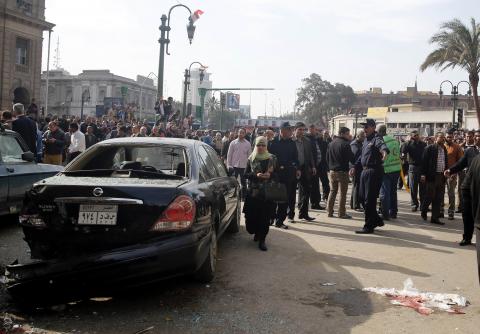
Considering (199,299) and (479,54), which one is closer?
(199,299)

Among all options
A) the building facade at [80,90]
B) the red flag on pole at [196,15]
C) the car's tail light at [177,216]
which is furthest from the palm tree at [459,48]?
the building facade at [80,90]

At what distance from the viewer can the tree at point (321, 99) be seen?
95188 mm

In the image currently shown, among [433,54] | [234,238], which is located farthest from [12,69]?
[234,238]

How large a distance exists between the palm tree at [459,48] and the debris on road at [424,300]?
2305 cm

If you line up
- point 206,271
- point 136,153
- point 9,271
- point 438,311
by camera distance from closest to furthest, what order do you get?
point 9,271 → point 438,311 → point 206,271 → point 136,153

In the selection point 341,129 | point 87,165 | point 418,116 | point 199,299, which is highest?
point 418,116

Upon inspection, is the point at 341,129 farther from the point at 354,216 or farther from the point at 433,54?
the point at 433,54

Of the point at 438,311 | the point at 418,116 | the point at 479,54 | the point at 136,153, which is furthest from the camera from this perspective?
the point at 418,116

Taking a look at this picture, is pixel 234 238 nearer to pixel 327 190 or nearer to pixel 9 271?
pixel 9 271

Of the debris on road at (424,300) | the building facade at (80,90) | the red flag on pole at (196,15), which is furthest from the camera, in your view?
the building facade at (80,90)

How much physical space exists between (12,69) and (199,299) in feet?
137

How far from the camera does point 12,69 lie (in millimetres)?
40594

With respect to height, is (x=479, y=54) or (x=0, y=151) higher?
(x=479, y=54)

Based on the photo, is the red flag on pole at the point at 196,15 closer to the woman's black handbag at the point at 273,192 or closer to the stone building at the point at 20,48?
the woman's black handbag at the point at 273,192
